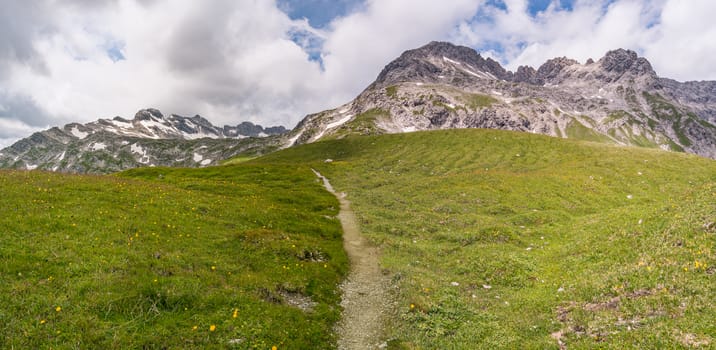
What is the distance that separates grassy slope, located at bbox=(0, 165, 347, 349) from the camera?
12438 millimetres

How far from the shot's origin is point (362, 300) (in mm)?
19547

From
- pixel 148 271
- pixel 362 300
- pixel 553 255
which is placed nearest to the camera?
pixel 148 271

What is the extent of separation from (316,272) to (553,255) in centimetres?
1703

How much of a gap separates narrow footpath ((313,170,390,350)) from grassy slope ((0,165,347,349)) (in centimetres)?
78

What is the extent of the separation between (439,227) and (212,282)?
23761 mm

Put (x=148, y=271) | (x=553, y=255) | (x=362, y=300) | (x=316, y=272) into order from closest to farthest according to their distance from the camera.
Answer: (x=148, y=271) → (x=362, y=300) → (x=316, y=272) → (x=553, y=255)

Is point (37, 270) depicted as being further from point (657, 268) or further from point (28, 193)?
point (657, 268)

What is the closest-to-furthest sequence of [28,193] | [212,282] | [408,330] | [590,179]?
[408,330] → [212,282] → [28,193] → [590,179]

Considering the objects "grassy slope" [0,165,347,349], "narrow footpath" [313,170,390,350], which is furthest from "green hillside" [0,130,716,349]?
"narrow footpath" [313,170,390,350]

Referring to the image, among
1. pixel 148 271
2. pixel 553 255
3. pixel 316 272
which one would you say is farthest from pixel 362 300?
pixel 553 255

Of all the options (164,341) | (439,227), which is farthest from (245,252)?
(439,227)

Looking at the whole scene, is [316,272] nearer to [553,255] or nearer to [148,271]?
[148,271]

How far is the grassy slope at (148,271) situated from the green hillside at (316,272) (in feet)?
0.27

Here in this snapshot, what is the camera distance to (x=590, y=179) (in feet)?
160
